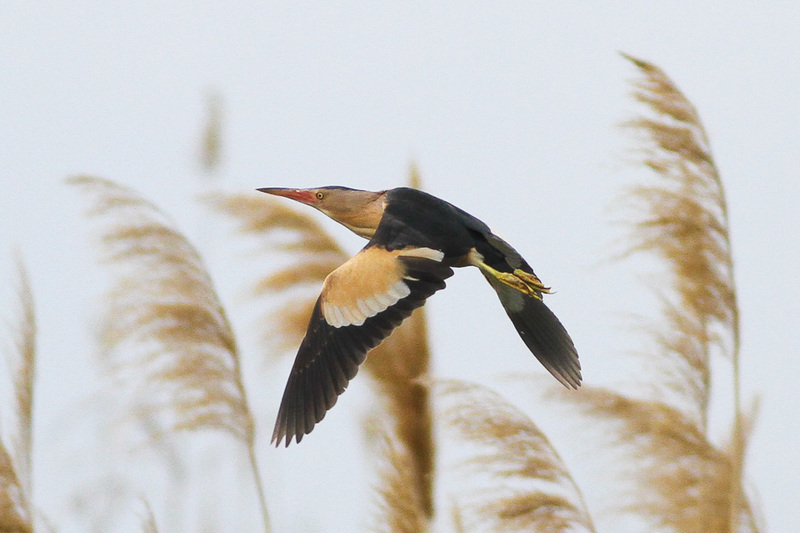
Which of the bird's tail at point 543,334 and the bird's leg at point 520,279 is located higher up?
the bird's leg at point 520,279

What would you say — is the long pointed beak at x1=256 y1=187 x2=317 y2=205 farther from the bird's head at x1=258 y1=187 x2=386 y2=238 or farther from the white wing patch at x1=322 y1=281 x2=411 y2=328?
the white wing patch at x1=322 y1=281 x2=411 y2=328

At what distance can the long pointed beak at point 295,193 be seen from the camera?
12.1 feet

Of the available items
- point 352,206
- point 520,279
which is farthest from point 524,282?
point 352,206

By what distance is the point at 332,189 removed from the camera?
142 inches

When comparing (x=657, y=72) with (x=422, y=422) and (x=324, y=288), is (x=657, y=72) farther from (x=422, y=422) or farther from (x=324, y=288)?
(x=422, y=422)

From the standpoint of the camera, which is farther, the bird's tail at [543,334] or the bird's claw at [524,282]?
the bird's tail at [543,334]

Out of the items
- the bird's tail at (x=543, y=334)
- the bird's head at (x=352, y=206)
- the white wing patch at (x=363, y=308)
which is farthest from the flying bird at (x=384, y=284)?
the bird's tail at (x=543, y=334)

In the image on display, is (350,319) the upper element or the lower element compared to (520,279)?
lower

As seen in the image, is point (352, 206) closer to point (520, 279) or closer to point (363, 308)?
point (363, 308)

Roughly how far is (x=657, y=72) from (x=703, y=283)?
691mm

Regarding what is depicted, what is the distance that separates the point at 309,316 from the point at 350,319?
1536 millimetres

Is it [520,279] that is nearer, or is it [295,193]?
[520,279]

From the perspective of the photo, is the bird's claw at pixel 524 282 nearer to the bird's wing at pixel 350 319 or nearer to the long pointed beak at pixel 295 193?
the bird's wing at pixel 350 319

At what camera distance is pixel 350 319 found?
124 inches
